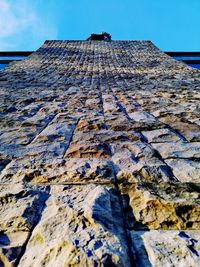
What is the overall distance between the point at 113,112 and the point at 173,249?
1.80 metres

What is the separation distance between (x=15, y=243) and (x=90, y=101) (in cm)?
230

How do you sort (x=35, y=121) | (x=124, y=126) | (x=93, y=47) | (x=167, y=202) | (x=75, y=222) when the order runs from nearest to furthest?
(x=75, y=222)
(x=167, y=202)
(x=124, y=126)
(x=35, y=121)
(x=93, y=47)

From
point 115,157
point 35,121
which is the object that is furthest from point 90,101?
point 115,157

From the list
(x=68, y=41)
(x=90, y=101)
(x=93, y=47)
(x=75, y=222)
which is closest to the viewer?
(x=75, y=222)

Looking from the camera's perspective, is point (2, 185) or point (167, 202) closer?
point (167, 202)

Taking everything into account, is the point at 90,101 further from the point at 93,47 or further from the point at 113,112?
the point at 93,47

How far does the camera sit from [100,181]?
1.26 m

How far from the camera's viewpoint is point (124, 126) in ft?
6.80

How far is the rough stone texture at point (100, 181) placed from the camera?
0.83m

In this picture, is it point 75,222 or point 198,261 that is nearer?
point 198,261

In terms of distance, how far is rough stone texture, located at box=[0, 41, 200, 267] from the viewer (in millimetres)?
834

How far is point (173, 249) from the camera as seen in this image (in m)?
0.84

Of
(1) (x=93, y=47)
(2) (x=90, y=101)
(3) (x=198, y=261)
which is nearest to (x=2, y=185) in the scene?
(3) (x=198, y=261)

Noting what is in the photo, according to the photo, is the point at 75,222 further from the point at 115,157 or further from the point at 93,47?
the point at 93,47
